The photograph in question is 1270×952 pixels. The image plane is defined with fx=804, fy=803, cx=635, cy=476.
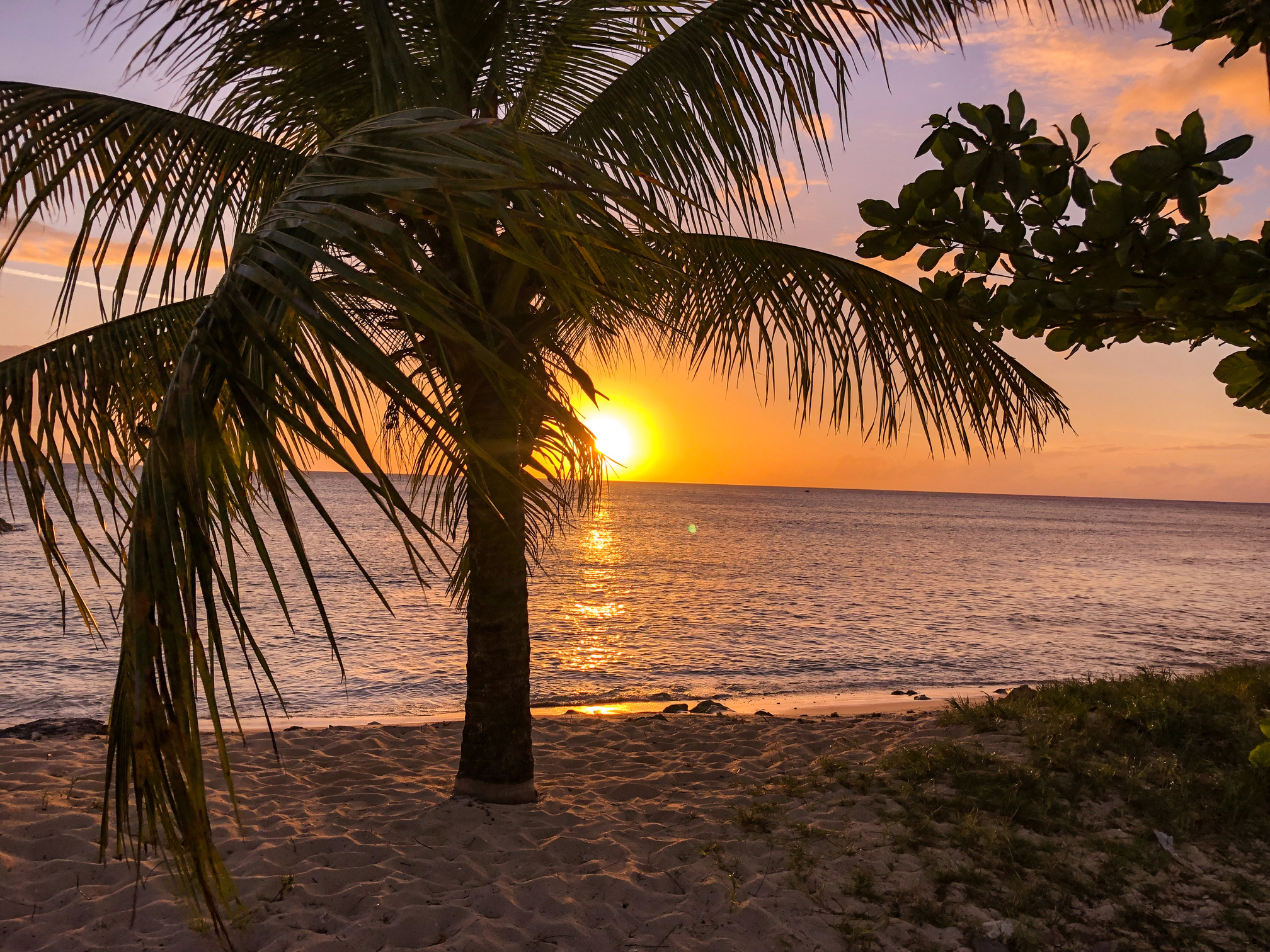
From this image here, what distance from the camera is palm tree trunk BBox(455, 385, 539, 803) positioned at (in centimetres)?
473

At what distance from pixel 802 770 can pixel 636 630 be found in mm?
11631

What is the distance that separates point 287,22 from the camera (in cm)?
397

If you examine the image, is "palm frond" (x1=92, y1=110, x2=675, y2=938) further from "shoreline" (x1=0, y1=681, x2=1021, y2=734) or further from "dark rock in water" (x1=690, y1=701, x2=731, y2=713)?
"dark rock in water" (x1=690, y1=701, x2=731, y2=713)

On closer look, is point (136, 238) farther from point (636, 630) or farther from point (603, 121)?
point (636, 630)

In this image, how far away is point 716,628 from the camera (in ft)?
58.6

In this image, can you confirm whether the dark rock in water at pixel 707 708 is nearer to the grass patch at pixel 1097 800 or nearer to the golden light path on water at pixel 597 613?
the golden light path on water at pixel 597 613

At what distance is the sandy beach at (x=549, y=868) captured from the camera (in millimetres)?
3609

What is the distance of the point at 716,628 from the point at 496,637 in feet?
44.1

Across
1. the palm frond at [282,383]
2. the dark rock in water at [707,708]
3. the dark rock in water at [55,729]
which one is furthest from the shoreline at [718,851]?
the dark rock in water at [707,708]

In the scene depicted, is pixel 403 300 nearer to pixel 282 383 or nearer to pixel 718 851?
pixel 282 383

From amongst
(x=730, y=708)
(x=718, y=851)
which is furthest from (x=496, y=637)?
(x=730, y=708)

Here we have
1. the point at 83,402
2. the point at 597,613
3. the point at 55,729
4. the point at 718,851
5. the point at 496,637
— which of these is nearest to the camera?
the point at 83,402

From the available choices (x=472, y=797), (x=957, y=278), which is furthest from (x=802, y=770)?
(x=957, y=278)

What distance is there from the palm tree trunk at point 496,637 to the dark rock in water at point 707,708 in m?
4.61
